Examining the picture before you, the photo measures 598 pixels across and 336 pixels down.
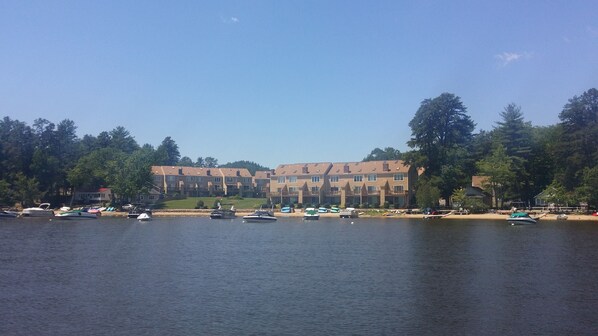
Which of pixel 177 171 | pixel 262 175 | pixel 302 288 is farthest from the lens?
pixel 262 175

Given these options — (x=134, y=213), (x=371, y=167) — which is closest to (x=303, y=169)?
(x=371, y=167)

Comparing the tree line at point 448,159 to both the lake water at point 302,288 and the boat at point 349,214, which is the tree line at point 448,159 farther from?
the lake water at point 302,288

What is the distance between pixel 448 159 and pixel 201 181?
2655 inches

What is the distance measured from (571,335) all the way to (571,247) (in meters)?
27.6

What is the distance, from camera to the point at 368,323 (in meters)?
21.5

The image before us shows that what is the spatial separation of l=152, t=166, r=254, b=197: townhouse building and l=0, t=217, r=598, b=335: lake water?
285 feet

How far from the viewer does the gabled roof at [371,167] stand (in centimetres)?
10914

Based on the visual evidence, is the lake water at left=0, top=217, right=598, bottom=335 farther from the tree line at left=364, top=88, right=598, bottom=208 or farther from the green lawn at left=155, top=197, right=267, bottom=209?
the green lawn at left=155, top=197, right=267, bottom=209

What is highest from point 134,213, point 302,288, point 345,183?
point 345,183

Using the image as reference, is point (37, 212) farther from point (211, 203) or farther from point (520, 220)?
point (520, 220)

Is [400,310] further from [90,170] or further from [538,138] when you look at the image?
[90,170]

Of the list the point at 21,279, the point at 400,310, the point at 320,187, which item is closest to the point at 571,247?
the point at 400,310

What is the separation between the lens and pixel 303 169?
120875 mm

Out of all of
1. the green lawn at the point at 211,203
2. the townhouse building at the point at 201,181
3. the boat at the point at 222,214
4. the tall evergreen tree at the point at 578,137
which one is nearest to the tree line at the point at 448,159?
the tall evergreen tree at the point at 578,137
